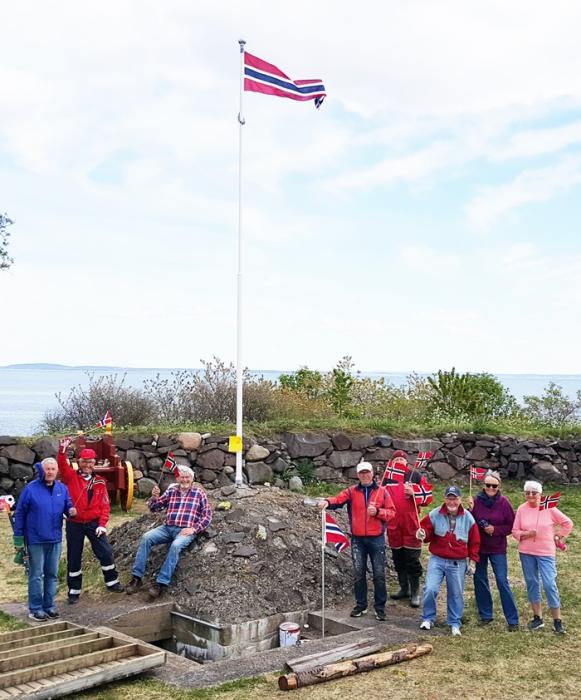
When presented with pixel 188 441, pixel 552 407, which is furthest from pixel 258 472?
pixel 552 407

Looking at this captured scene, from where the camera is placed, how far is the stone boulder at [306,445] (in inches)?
639

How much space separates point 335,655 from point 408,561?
2.08 meters

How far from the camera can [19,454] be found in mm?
14492

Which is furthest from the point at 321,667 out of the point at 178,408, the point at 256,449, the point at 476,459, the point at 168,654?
the point at 178,408

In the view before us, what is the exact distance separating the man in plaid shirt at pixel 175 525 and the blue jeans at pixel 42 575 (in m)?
0.89

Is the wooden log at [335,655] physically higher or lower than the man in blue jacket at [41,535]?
lower

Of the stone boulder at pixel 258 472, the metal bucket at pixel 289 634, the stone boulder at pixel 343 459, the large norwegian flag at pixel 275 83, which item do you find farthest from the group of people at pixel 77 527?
the stone boulder at pixel 343 459

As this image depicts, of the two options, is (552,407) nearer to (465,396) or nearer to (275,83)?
(465,396)

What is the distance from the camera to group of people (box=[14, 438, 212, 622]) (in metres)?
8.20

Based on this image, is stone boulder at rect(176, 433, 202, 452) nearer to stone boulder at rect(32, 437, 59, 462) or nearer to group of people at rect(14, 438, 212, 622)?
stone boulder at rect(32, 437, 59, 462)

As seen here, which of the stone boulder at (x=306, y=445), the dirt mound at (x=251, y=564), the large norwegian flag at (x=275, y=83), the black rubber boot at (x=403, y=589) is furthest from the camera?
the stone boulder at (x=306, y=445)

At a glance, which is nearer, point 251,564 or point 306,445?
point 251,564

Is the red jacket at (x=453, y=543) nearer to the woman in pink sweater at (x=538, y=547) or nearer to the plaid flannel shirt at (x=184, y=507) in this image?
the woman in pink sweater at (x=538, y=547)

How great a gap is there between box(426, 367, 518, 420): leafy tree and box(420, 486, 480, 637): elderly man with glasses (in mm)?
13117
